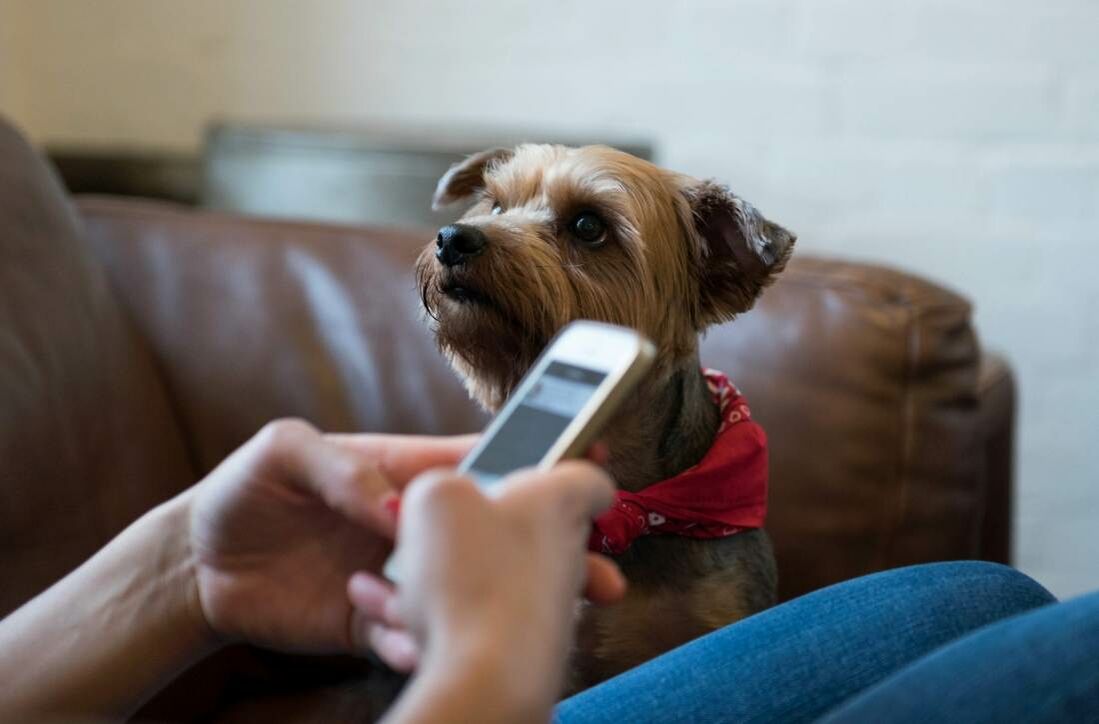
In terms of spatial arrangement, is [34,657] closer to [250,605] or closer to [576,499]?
[250,605]

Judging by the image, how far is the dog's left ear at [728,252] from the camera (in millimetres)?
1050

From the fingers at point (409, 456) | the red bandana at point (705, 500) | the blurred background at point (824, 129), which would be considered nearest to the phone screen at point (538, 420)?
the fingers at point (409, 456)

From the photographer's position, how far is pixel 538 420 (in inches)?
25.2

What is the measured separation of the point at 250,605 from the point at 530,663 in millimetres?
294

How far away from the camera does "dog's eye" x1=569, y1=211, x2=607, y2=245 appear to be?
44.8 inches

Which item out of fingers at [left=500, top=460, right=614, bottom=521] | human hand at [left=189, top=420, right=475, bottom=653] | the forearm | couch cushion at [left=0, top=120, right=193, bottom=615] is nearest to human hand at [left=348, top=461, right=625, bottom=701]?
fingers at [left=500, top=460, right=614, bottom=521]

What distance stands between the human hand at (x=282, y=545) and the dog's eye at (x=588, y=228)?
16.4 inches

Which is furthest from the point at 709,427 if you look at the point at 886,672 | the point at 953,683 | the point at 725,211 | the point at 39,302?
the point at 39,302

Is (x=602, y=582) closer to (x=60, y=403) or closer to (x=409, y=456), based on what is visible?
(x=409, y=456)

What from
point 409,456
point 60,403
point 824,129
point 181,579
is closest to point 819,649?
point 409,456

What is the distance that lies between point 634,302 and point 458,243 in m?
0.18

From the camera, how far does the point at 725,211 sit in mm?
1094

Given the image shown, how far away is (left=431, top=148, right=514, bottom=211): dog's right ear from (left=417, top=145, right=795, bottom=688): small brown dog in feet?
0.19

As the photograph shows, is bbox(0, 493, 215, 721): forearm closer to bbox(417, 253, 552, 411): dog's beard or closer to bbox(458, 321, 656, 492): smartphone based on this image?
bbox(458, 321, 656, 492): smartphone
